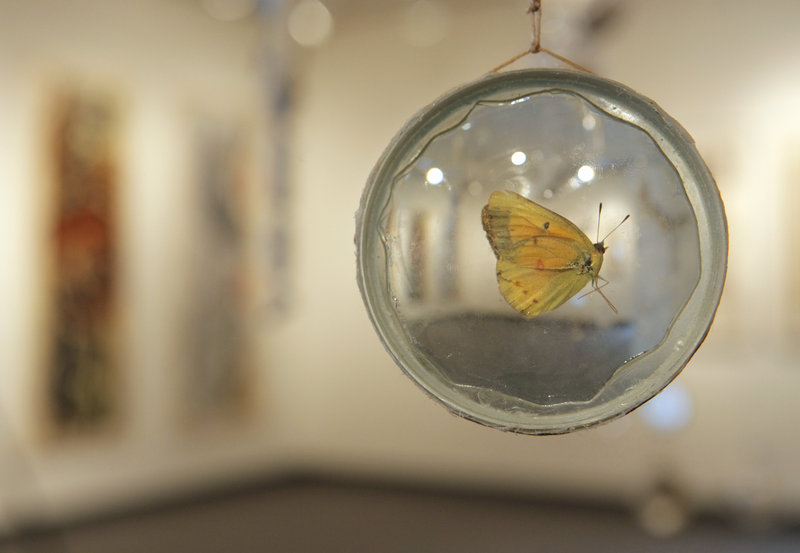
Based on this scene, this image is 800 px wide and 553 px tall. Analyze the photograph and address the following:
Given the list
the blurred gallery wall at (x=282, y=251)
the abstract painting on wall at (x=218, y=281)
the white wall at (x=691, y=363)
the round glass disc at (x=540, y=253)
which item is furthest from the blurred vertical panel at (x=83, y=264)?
the round glass disc at (x=540, y=253)

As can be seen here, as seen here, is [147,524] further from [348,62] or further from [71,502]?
[348,62]

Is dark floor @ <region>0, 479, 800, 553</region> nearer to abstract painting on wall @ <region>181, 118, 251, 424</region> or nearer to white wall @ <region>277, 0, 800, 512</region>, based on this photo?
white wall @ <region>277, 0, 800, 512</region>

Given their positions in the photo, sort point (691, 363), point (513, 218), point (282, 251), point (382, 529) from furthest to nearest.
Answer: point (282, 251) < point (382, 529) < point (691, 363) < point (513, 218)

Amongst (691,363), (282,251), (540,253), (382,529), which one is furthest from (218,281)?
(540,253)

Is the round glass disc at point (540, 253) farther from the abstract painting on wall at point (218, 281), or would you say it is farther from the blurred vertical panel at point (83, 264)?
the abstract painting on wall at point (218, 281)

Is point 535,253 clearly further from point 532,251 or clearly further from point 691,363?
point 691,363

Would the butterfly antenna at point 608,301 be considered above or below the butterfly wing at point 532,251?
below
